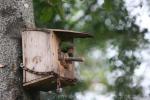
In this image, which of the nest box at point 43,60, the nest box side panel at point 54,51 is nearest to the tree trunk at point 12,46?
the nest box at point 43,60

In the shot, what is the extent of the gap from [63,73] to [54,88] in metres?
0.15

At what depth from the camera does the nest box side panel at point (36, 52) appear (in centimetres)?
364

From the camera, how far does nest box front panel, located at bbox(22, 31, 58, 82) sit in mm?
3638

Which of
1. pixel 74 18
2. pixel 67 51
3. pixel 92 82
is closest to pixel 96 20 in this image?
pixel 74 18

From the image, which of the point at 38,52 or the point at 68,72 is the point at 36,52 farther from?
the point at 68,72

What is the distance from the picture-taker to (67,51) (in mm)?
3980

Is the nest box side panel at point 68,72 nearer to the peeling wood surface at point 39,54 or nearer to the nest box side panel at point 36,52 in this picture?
the peeling wood surface at point 39,54

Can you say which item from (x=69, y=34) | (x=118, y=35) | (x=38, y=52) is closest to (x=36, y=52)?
(x=38, y=52)

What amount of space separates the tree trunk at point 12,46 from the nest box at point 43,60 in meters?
0.04

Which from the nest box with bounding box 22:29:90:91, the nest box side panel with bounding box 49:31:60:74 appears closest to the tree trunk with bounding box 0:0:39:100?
the nest box with bounding box 22:29:90:91

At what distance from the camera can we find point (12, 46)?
12.0ft

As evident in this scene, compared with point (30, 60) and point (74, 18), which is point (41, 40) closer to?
point (30, 60)

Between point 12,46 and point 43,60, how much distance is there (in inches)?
7.9

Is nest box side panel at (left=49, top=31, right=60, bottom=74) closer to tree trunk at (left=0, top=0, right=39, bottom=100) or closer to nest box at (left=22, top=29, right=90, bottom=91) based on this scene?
nest box at (left=22, top=29, right=90, bottom=91)
